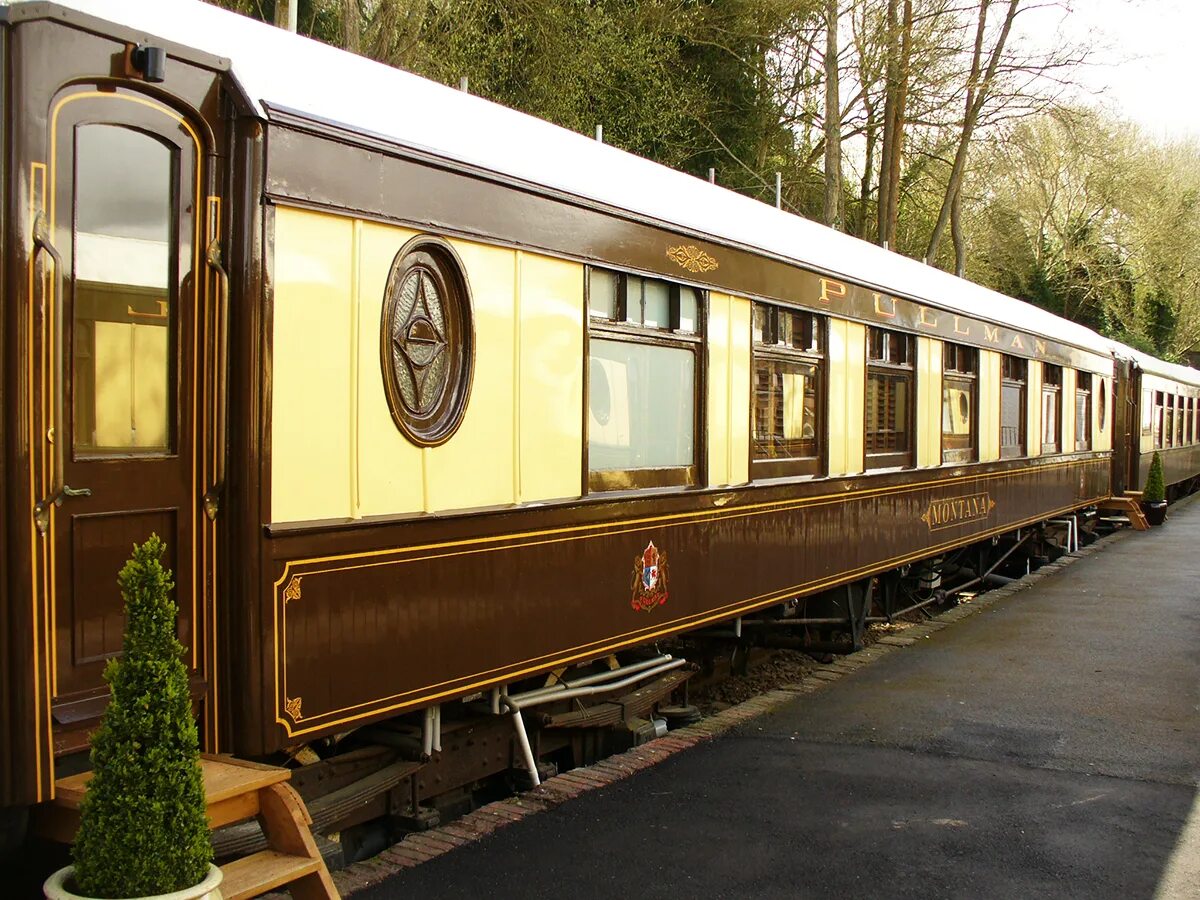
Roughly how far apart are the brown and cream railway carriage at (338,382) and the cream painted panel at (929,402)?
3.04 meters

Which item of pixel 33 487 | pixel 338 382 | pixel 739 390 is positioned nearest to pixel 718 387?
pixel 739 390

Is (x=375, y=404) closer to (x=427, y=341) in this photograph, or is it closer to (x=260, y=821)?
(x=427, y=341)

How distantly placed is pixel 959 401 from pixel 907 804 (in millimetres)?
6216

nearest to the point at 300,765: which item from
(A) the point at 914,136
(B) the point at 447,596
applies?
(B) the point at 447,596

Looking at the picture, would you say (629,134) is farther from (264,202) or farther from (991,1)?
(264,202)

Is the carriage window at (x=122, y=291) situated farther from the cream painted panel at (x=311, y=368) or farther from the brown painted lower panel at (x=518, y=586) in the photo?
the brown painted lower panel at (x=518, y=586)

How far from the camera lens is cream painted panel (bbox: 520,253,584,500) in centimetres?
497

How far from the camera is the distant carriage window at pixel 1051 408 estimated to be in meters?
14.3

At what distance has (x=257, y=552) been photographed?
3730 mm

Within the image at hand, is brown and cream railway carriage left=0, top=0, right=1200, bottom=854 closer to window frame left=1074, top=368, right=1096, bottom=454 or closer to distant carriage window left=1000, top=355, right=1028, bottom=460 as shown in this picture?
distant carriage window left=1000, top=355, right=1028, bottom=460

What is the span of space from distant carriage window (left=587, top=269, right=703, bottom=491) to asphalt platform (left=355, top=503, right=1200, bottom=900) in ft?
4.89

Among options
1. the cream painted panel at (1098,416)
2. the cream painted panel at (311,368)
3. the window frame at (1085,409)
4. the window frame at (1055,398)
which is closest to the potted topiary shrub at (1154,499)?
the cream painted panel at (1098,416)

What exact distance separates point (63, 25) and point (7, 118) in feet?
1.05

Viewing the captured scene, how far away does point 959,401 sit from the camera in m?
10.9
